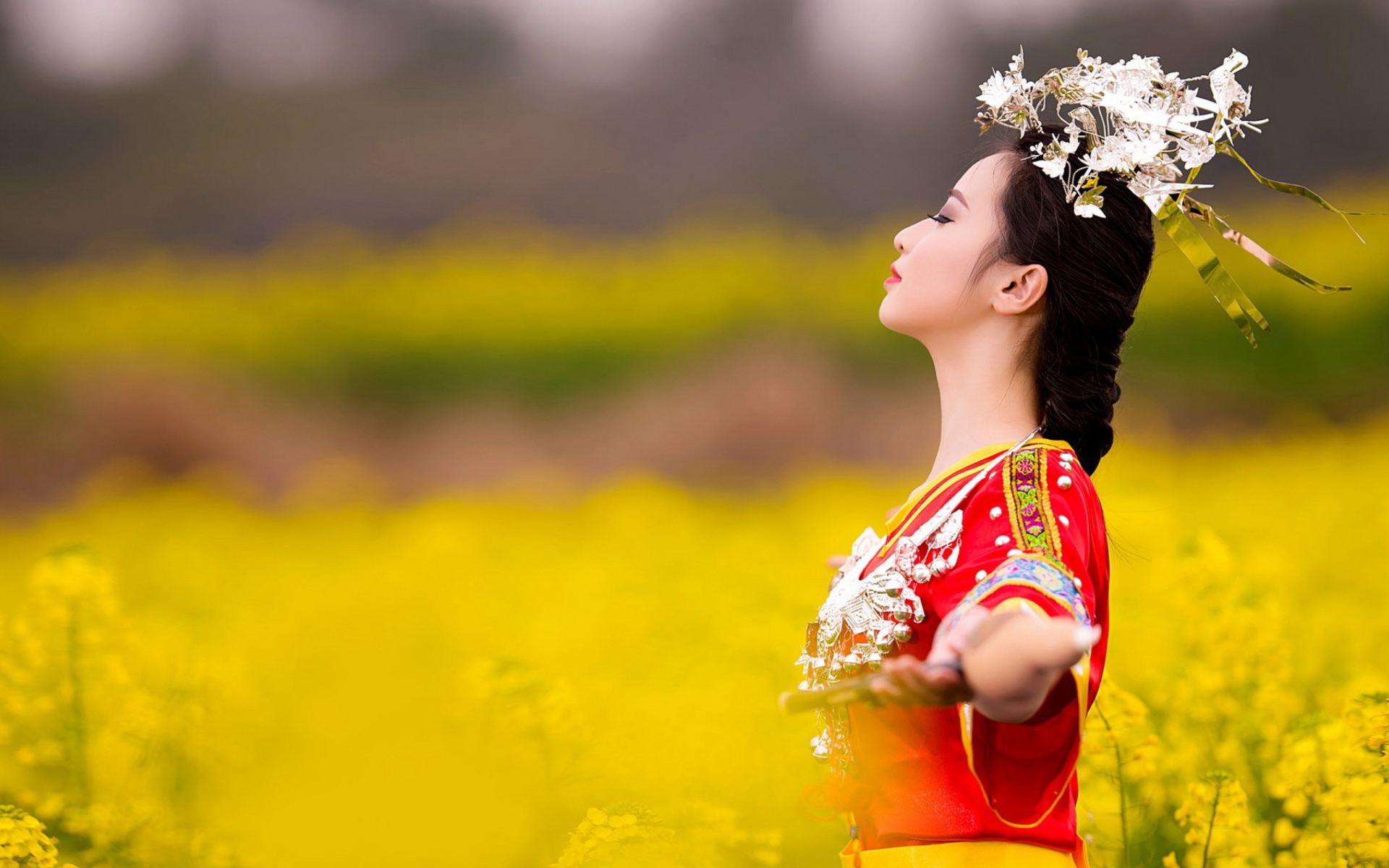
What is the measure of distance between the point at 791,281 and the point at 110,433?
2129 millimetres

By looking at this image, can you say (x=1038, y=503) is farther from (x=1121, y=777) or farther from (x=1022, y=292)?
(x=1121, y=777)

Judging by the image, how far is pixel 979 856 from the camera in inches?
42.1

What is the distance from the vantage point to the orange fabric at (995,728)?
99 cm

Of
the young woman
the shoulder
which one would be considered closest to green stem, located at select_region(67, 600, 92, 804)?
the young woman

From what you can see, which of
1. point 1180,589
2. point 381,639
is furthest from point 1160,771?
point 381,639

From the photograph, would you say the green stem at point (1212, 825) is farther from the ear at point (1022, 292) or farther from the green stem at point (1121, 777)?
the ear at point (1022, 292)

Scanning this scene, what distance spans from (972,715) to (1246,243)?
588mm

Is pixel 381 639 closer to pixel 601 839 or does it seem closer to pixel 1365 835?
pixel 601 839

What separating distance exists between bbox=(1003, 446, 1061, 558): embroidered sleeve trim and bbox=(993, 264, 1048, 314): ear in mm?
170

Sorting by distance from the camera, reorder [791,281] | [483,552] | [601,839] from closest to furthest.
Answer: [601,839] < [483,552] < [791,281]

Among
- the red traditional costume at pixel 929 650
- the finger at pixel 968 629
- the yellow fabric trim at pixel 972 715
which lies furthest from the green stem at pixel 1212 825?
the finger at pixel 968 629

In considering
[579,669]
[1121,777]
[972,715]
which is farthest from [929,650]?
[579,669]

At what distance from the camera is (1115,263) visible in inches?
47.8

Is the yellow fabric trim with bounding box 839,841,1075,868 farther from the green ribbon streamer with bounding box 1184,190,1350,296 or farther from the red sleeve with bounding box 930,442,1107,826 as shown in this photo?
the green ribbon streamer with bounding box 1184,190,1350,296
